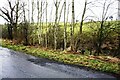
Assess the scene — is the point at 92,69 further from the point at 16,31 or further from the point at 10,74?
the point at 16,31

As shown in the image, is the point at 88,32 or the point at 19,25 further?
the point at 19,25

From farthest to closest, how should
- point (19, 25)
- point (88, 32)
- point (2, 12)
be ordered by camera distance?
point (19, 25)
point (2, 12)
point (88, 32)

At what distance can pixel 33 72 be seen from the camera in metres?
12.0

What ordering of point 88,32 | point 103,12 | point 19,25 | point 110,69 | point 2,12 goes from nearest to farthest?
point 110,69 → point 103,12 → point 88,32 → point 2,12 → point 19,25

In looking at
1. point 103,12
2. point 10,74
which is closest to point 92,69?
point 10,74

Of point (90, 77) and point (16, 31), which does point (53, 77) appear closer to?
point (90, 77)

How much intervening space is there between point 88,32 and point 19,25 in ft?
48.9

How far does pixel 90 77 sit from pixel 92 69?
7.34 ft

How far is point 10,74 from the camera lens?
456 inches

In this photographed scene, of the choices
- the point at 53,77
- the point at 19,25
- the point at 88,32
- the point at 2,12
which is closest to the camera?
the point at 53,77

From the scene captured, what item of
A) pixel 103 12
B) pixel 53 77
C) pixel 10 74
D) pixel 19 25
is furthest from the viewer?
pixel 19 25

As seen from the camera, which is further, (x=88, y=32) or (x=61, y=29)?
(x=61, y=29)

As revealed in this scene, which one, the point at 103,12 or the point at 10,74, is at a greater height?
the point at 103,12

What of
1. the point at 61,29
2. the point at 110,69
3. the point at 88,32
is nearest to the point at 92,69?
the point at 110,69
